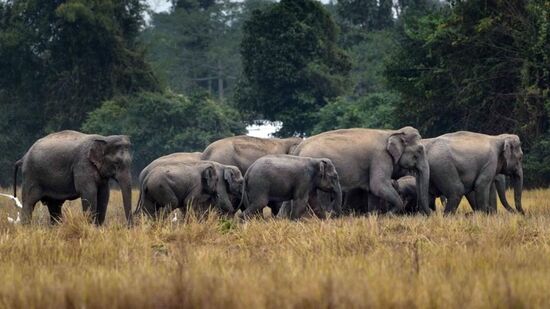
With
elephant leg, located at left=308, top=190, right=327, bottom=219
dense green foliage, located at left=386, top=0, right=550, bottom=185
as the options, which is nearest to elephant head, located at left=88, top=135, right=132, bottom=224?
elephant leg, located at left=308, top=190, right=327, bottom=219

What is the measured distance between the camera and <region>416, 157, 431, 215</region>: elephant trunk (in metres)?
19.8

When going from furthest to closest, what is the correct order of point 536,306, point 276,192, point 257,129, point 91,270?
1. point 257,129
2. point 276,192
3. point 91,270
4. point 536,306

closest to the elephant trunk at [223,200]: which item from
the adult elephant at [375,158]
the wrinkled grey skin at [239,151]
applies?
the adult elephant at [375,158]

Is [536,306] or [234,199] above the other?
[536,306]

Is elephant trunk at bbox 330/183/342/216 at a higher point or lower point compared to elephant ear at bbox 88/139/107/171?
lower

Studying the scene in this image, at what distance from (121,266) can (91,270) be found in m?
0.78

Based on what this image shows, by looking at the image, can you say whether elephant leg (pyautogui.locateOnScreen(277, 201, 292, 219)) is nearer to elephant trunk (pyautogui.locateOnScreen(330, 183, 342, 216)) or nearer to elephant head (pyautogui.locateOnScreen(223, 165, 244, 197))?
elephant head (pyautogui.locateOnScreen(223, 165, 244, 197))

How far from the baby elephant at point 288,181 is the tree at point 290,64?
31942 millimetres

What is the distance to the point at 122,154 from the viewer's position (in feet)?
57.3

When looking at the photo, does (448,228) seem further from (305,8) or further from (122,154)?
(305,8)

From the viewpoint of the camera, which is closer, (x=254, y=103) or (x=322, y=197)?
(x=322, y=197)

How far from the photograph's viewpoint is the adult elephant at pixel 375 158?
19.9m

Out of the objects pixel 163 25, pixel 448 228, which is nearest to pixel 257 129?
pixel 163 25

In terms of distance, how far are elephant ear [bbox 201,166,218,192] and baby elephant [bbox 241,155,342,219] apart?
1.72 ft
